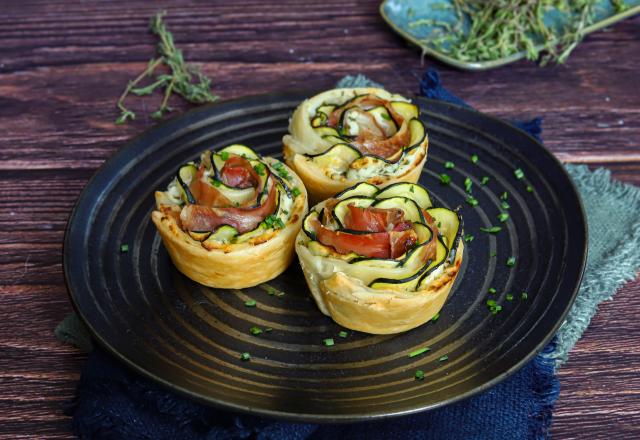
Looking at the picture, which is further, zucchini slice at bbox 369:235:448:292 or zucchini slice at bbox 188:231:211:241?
zucchini slice at bbox 188:231:211:241

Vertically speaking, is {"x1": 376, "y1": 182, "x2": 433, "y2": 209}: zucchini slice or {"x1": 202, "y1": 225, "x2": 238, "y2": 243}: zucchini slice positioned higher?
{"x1": 376, "y1": 182, "x2": 433, "y2": 209}: zucchini slice

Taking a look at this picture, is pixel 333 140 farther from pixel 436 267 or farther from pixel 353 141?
pixel 436 267

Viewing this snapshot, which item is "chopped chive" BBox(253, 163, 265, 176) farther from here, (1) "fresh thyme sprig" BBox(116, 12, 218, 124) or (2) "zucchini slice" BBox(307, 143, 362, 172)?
(1) "fresh thyme sprig" BBox(116, 12, 218, 124)

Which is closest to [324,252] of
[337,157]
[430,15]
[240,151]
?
[337,157]

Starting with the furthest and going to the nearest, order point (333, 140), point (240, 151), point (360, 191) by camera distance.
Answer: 1. point (333, 140)
2. point (240, 151)
3. point (360, 191)

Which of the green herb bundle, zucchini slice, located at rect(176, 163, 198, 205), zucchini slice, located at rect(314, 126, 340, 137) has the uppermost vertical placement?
zucchini slice, located at rect(314, 126, 340, 137)

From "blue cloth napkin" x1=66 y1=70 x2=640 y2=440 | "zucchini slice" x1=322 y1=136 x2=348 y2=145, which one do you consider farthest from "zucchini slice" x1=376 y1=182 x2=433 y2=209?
"blue cloth napkin" x1=66 y1=70 x2=640 y2=440
